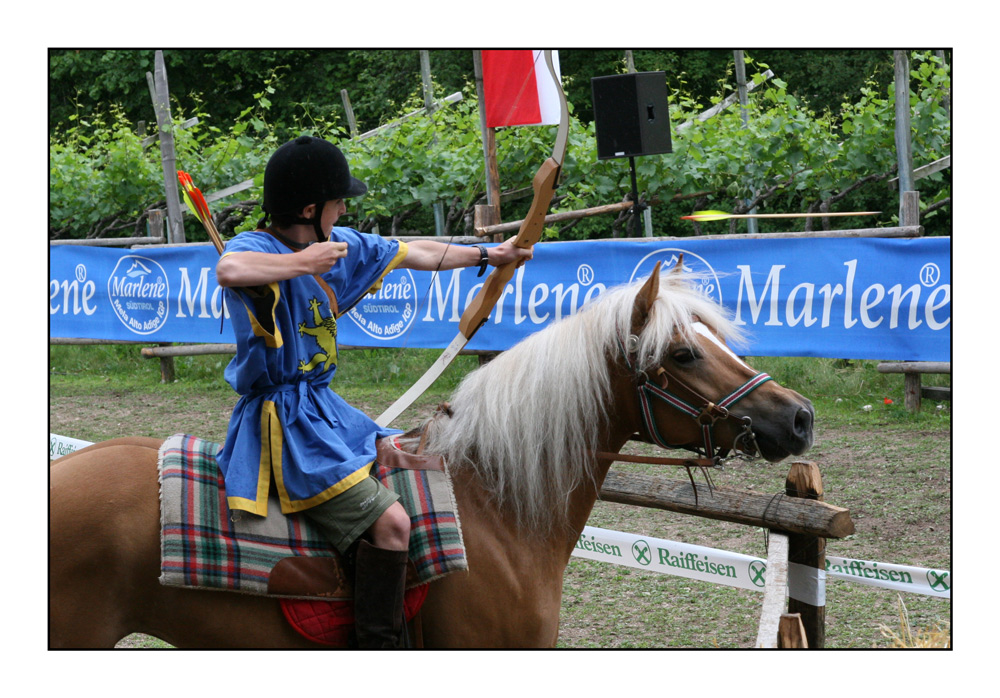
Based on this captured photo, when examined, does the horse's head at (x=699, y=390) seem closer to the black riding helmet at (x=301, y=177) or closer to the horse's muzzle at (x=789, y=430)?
the horse's muzzle at (x=789, y=430)

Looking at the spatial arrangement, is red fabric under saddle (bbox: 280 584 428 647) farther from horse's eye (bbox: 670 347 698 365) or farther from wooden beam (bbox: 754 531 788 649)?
wooden beam (bbox: 754 531 788 649)

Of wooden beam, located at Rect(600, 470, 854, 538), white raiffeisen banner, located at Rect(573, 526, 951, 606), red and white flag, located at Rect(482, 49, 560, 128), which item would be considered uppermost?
red and white flag, located at Rect(482, 49, 560, 128)

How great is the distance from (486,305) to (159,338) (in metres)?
7.53

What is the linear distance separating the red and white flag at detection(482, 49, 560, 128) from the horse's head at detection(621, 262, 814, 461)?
174 inches

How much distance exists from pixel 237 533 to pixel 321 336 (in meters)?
0.57

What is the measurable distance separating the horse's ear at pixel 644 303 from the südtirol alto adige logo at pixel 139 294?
7646 mm

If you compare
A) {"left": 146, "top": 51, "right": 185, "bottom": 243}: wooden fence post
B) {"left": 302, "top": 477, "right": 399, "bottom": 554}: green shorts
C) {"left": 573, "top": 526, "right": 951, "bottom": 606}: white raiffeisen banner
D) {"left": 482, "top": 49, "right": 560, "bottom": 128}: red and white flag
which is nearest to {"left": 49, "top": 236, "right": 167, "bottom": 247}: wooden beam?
{"left": 146, "top": 51, "right": 185, "bottom": 243}: wooden fence post

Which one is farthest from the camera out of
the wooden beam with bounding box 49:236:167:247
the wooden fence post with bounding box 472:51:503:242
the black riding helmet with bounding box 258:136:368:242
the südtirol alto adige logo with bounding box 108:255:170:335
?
the wooden beam with bounding box 49:236:167:247

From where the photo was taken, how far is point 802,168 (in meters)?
8.54

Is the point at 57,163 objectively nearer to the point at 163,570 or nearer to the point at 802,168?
the point at 802,168

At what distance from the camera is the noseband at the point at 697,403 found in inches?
92.0

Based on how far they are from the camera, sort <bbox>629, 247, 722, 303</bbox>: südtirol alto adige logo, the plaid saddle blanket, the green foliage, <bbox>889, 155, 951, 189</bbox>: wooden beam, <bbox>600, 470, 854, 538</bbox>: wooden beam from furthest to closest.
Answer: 1. the green foliage
2. <bbox>889, 155, 951, 189</bbox>: wooden beam
3. <bbox>629, 247, 722, 303</bbox>: südtirol alto adige logo
4. <bbox>600, 470, 854, 538</bbox>: wooden beam
5. the plaid saddle blanket

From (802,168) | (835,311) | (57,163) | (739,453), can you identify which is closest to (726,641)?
(739,453)

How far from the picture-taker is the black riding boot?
221cm
